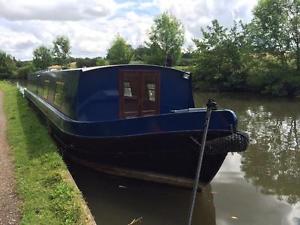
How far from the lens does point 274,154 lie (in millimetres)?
13234

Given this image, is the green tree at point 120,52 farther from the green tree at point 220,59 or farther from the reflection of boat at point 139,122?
the reflection of boat at point 139,122

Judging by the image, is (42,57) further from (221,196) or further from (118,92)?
(221,196)

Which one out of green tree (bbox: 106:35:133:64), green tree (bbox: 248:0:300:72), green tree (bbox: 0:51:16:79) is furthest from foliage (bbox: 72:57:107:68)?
green tree (bbox: 248:0:300:72)

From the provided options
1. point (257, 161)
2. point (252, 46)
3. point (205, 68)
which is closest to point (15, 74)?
point (205, 68)

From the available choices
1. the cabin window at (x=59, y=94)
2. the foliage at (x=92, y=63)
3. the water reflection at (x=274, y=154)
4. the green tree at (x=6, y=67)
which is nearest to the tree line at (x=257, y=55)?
the water reflection at (x=274, y=154)

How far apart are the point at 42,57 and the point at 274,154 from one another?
71.1 metres

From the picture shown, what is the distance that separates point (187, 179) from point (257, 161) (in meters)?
4.04

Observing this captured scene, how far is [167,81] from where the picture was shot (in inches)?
431

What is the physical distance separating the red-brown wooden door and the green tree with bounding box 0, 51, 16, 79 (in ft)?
244

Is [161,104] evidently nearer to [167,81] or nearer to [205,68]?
[167,81]

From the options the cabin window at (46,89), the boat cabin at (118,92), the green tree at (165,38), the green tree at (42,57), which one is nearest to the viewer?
the boat cabin at (118,92)

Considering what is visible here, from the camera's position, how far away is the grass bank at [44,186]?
6.20m

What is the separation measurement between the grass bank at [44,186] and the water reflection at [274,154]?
4.52 metres

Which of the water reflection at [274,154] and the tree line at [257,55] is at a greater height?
the tree line at [257,55]
